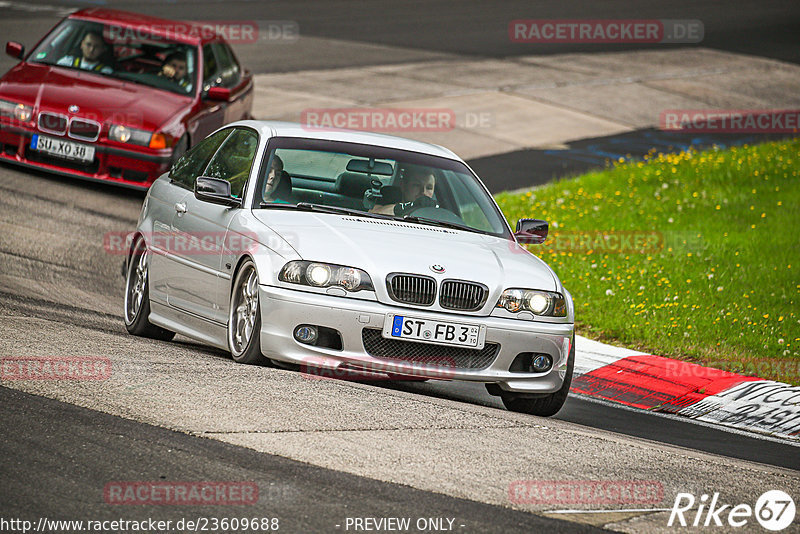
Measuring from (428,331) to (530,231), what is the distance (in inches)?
67.2

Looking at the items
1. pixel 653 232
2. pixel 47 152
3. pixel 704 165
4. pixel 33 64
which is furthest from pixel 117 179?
pixel 704 165

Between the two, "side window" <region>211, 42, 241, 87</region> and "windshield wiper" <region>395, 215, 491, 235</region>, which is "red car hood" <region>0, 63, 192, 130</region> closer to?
"side window" <region>211, 42, 241, 87</region>

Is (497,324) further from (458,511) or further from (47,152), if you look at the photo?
(47,152)

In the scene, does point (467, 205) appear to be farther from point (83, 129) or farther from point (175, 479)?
point (83, 129)

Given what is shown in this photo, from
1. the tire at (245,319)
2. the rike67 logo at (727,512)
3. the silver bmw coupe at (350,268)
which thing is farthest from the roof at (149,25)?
the rike67 logo at (727,512)

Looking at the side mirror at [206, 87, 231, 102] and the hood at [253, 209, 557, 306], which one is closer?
the hood at [253, 209, 557, 306]

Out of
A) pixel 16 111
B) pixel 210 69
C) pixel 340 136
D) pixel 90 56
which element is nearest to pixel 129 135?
pixel 16 111

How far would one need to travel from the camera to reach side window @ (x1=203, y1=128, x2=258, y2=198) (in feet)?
27.4

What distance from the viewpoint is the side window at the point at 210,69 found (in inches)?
584

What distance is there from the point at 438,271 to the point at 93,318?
3133 mm

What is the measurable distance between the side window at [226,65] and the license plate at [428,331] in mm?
8722

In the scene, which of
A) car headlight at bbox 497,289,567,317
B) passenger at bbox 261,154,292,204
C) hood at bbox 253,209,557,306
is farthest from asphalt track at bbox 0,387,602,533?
passenger at bbox 261,154,292,204

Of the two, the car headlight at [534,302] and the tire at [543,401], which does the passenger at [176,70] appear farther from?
the car headlight at [534,302]

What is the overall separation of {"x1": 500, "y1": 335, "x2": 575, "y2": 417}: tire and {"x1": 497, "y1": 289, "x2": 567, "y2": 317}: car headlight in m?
0.27
